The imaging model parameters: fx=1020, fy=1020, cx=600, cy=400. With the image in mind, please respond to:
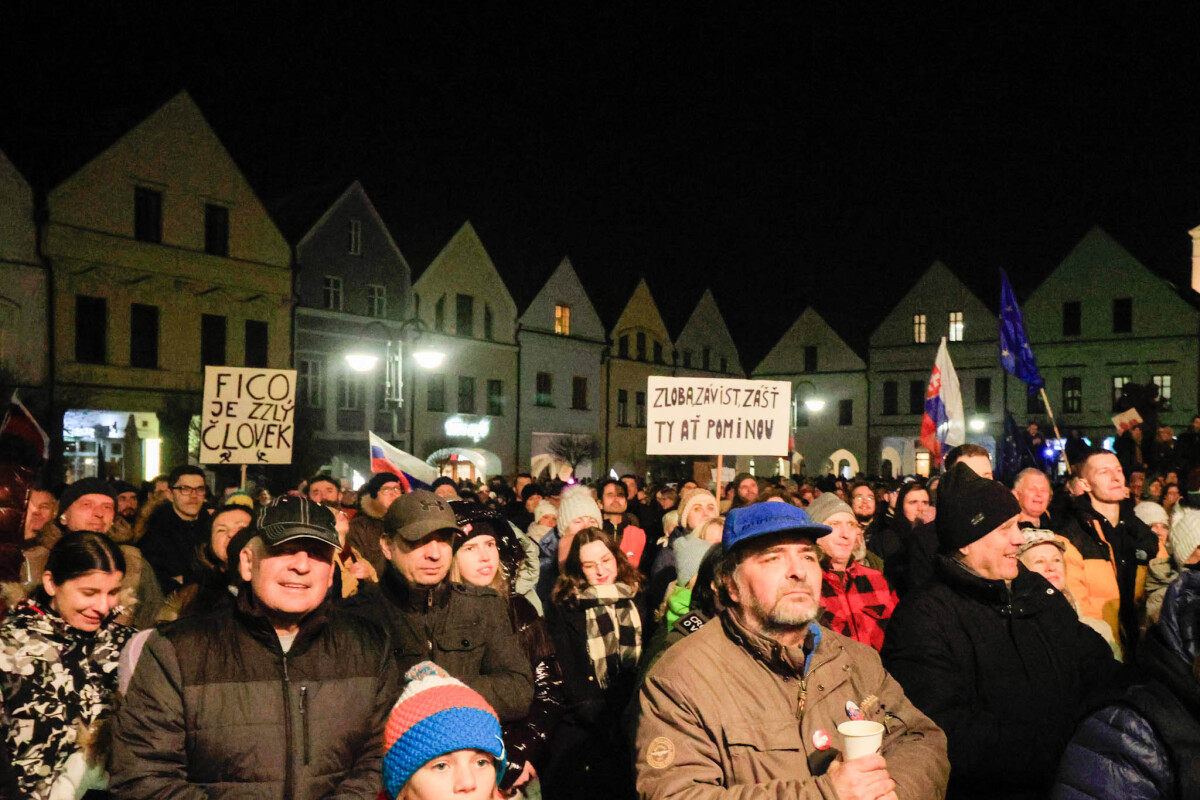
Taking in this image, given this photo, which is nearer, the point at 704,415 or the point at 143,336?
the point at 704,415

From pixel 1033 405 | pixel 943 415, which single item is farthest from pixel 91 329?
pixel 1033 405

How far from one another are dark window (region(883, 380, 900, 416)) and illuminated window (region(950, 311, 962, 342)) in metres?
3.66

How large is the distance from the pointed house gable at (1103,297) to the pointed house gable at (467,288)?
2478 centimetres

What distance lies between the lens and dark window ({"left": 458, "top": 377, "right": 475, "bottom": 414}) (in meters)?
41.5

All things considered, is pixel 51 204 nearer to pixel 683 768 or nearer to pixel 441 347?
pixel 441 347

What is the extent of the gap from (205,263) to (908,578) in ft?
99.2

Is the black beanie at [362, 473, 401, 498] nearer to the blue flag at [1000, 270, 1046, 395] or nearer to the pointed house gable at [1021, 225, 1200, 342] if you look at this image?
the blue flag at [1000, 270, 1046, 395]

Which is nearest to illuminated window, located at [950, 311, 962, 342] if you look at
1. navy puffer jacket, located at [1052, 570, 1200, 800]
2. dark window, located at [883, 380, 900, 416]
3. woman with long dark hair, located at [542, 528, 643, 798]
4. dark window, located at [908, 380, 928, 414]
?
dark window, located at [908, 380, 928, 414]

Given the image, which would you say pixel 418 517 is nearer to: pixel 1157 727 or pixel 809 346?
pixel 1157 727

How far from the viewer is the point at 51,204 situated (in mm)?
28516

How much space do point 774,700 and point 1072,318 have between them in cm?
4884

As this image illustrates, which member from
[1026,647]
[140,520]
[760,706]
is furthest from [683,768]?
[140,520]

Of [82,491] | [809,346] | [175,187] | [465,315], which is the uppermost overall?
[175,187]

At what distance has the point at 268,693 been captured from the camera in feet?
11.2
